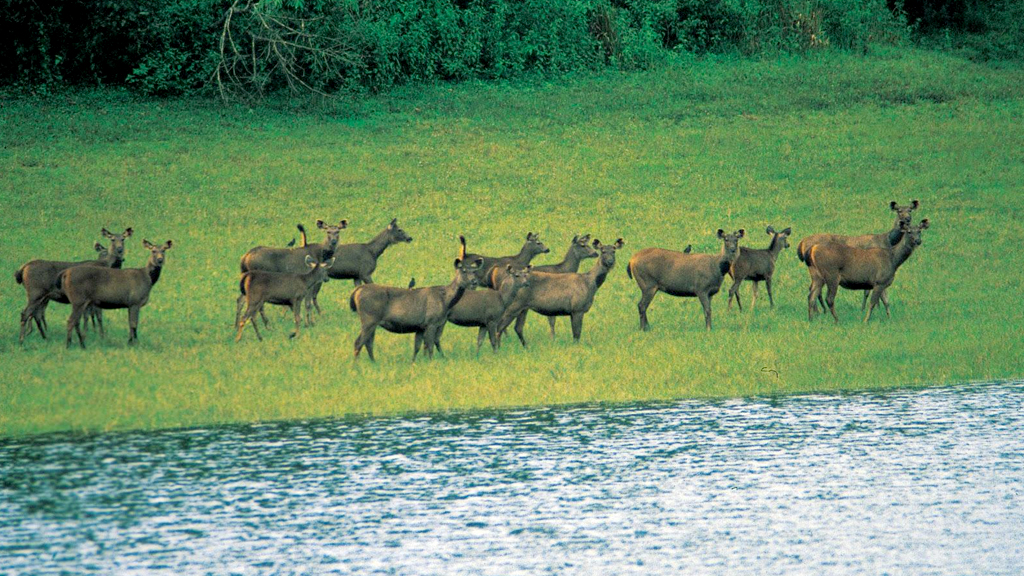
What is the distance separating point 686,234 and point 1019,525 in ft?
65.7

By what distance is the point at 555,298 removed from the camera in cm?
2134

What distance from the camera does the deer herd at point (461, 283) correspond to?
20000 millimetres

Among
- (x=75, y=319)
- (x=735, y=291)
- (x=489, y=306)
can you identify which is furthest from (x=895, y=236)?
(x=75, y=319)

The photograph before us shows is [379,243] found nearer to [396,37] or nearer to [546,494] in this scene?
[546,494]

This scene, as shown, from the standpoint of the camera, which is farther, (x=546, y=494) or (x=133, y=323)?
(x=133, y=323)

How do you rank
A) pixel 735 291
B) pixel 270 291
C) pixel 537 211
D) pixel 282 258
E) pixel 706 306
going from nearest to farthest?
pixel 270 291 → pixel 706 306 → pixel 282 258 → pixel 735 291 → pixel 537 211

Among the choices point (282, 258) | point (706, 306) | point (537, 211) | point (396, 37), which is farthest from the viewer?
point (396, 37)

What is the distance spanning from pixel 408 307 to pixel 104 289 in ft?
14.9

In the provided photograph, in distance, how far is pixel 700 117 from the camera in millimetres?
44719

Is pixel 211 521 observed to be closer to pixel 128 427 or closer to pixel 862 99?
pixel 128 427

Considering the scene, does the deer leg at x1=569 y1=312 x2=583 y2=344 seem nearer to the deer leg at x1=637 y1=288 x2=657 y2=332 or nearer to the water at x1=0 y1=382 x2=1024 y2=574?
the deer leg at x1=637 y1=288 x2=657 y2=332

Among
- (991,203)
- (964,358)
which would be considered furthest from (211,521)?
(991,203)

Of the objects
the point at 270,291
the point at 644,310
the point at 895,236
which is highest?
the point at 895,236

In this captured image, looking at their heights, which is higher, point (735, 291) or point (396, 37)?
point (396, 37)
